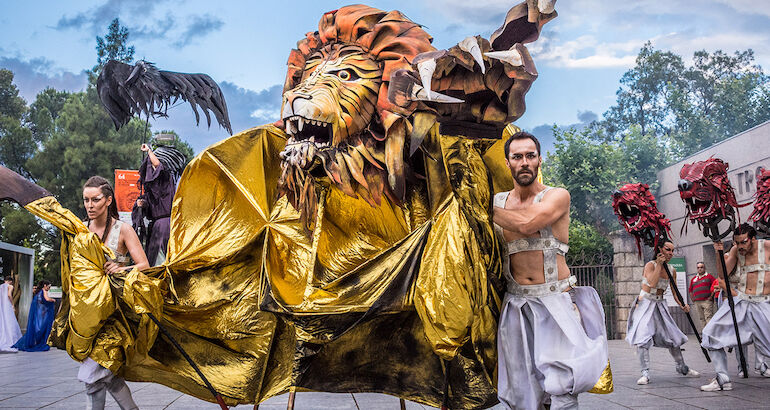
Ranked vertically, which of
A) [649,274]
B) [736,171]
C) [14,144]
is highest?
[14,144]

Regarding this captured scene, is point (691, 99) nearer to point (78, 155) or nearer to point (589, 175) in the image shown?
point (589, 175)

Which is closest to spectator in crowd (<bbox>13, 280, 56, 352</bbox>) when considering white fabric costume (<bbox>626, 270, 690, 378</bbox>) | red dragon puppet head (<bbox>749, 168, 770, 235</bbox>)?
white fabric costume (<bbox>626, 270, 690, 378</bbox>)

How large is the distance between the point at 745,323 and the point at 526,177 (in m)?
5.45

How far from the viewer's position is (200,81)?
4.80 m

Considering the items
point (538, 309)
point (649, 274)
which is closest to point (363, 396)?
point (538, 309)

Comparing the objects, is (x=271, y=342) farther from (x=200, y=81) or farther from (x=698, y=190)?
(x=698, y=190)

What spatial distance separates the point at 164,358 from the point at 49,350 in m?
11.9

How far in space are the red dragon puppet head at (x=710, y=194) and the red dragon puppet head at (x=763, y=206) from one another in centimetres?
61

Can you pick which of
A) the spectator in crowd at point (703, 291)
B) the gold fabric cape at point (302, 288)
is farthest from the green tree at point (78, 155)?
the gold fabric cape at point (302, 288)

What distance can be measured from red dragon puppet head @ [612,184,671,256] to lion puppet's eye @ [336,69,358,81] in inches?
188

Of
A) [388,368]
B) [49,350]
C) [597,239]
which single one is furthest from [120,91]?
[597,239]

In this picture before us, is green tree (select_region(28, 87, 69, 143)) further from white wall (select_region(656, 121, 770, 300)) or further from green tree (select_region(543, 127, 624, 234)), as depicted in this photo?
white wall (select_region(656, 121, 770, 300))

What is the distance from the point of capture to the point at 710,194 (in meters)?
6.89

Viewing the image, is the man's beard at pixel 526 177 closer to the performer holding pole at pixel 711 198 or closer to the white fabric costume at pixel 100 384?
the white fabric costume at pixel 100 384
